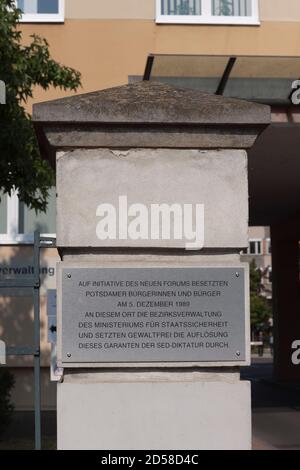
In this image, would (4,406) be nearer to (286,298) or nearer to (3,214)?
(3,214)

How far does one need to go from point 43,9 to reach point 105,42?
4.48 ft

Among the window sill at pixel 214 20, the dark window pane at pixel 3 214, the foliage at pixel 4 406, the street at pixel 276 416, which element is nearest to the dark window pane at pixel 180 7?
the window sill at pixel 214 20

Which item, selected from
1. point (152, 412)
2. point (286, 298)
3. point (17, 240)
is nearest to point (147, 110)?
point (152, 412)

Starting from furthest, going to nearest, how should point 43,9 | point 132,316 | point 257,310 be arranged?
1. point 257,310
2. point 43,9
3. point 132,316

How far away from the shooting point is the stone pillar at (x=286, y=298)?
2744 centimetres

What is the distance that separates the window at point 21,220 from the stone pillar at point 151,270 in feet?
39.1

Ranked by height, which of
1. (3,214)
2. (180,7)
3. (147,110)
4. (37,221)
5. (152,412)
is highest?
(180,7)

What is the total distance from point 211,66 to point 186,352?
24.8 feet

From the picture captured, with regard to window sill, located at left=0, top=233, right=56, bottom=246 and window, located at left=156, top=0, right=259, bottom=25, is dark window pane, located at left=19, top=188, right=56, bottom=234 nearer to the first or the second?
window sill, located at left=0, top=233, right=56, bottom=246

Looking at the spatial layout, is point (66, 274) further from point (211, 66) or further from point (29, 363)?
point (29, 363)

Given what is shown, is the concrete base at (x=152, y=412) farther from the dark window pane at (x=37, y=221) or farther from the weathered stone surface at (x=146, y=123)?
the dark window pane at (x=37, y=221)

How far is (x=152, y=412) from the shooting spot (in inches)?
227

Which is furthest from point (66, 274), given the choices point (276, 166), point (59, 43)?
point (59, 43)
